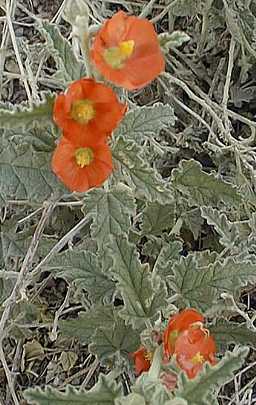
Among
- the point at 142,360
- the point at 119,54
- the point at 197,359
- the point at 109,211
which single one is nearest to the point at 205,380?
the point at 197,359

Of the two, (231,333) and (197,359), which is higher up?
(197,359)

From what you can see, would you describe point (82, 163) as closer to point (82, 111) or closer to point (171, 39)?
point (82, 111)

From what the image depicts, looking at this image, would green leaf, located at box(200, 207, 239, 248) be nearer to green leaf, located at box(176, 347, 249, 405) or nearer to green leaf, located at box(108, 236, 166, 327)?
green leaf, located at box(108, 236, 166, 327)

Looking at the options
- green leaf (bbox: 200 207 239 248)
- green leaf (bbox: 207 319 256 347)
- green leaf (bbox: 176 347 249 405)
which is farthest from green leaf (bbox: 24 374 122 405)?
green leaf (bbox: 200 207 239 248)

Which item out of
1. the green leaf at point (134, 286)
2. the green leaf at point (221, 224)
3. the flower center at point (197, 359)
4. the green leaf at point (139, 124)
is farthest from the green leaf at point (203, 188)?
the flower center at point (197, 359)

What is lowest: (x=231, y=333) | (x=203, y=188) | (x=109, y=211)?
(x=231, y=333)

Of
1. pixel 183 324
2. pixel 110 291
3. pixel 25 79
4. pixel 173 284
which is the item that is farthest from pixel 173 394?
pixel 25 79
